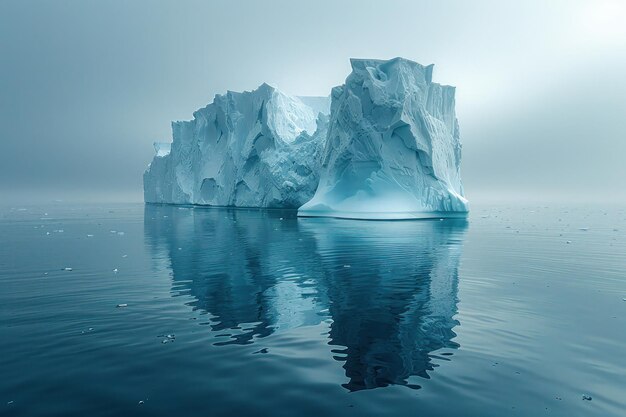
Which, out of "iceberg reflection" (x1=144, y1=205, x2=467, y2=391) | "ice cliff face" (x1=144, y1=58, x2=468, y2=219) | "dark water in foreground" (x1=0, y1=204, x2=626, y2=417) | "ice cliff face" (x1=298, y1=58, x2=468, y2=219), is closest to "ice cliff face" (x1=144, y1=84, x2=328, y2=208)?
"ice cliff face" (x1=144, y1=58, x2=468, y2=219)

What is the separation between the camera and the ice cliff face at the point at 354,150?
26641mm

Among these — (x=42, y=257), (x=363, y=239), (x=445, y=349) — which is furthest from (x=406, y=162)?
(x=445, y=349)

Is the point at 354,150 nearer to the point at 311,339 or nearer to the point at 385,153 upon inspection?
the point at 385,153

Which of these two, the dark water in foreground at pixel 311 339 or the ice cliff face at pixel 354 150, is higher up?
the ice cliff face at pixel 354 150

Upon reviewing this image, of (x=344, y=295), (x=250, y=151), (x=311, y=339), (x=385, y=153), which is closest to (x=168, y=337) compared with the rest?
(x=311, y=339)

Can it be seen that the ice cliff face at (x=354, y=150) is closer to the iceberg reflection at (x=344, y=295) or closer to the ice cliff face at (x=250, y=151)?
the ice cliff face at (x=250, y=151)

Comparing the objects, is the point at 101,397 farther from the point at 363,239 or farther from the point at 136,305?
the point at 363,239

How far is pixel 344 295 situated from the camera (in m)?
7.10

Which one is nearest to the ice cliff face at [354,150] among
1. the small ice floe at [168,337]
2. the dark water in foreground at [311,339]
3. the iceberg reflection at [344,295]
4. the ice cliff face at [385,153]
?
the ice cliff face at [385,153]

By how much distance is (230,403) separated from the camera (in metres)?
3.28

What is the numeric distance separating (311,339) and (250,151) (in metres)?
35.5

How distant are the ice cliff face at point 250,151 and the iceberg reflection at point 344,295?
75.6 feet

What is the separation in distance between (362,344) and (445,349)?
0.97 metres

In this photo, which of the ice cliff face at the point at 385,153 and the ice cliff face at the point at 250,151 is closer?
the ice cliff face at the point at 385,153
